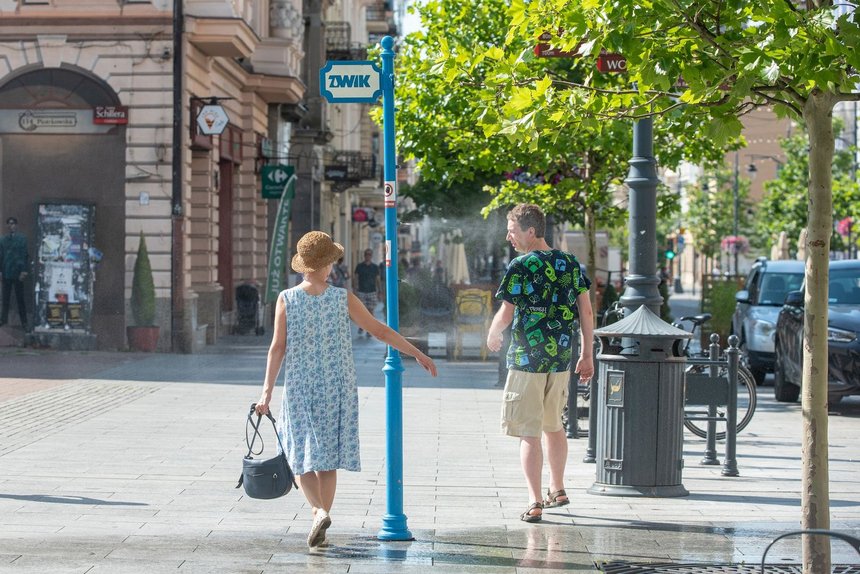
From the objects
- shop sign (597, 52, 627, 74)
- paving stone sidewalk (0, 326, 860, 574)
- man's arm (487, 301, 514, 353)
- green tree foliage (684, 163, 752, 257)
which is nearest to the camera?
paving stone sidewalk (0, 326, 860, 574)

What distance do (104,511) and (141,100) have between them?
16.3 m

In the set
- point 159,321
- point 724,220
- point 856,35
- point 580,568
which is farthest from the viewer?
point 724,220

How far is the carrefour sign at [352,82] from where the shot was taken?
7.75 m

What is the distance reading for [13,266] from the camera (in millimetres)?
23156

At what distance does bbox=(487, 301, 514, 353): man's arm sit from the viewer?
806 centimetres

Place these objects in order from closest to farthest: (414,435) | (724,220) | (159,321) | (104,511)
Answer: (104,511) < (414,435) < (159,321) < (724,220)

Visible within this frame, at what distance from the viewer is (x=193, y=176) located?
87.1ft

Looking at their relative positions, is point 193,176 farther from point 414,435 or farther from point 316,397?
point 316,397

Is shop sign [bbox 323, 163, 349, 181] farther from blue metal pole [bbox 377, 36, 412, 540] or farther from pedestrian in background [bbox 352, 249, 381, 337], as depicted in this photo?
blue metal pole [bbox 377, 36, 412, 540]

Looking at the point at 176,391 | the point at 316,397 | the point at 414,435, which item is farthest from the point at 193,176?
the point at 316,397

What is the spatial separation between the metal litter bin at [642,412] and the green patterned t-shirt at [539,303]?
89 cm

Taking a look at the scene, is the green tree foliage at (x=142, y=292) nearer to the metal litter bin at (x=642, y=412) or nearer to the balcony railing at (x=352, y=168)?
the metal litter bin at (x=642, y=412)

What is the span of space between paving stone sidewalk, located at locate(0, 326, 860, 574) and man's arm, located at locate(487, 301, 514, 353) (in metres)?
1.02

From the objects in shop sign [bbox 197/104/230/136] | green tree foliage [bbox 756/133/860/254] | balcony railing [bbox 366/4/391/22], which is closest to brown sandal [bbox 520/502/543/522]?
shop sign [bbox 197/104/230/136]
